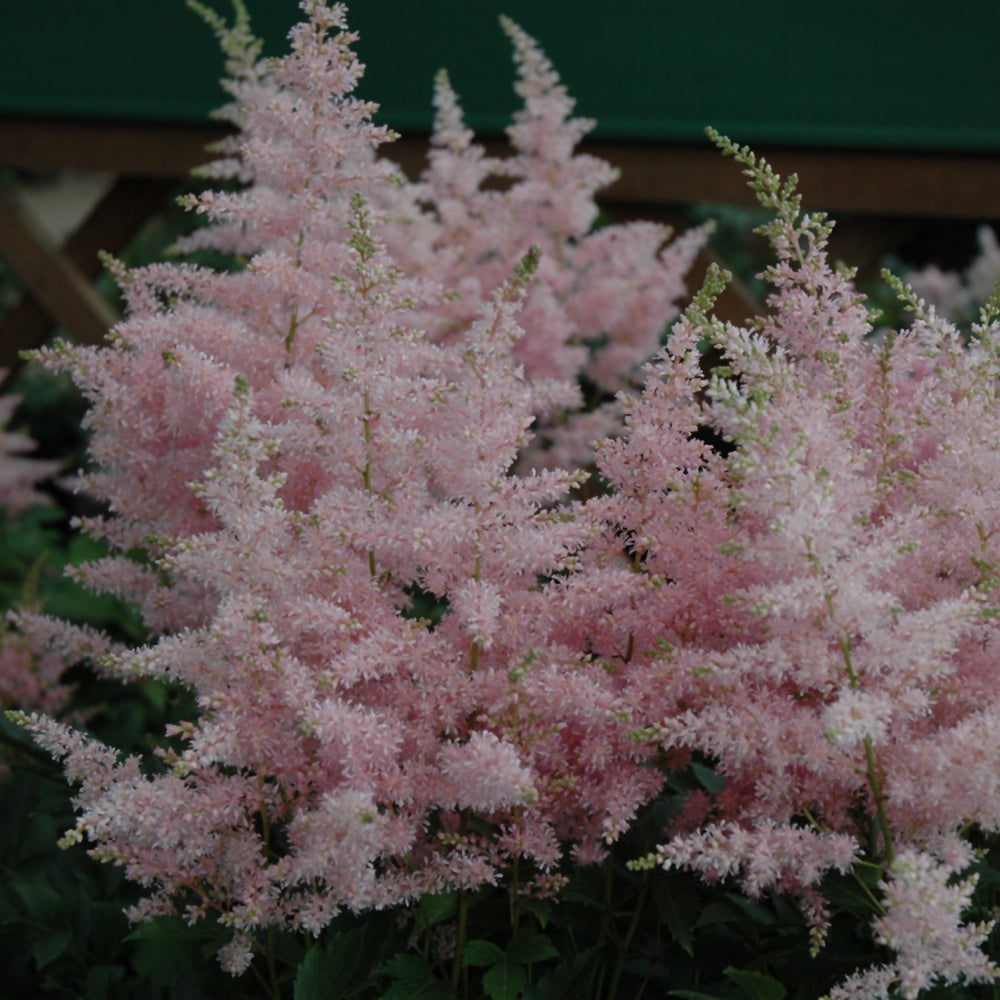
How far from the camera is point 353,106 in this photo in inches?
44.9

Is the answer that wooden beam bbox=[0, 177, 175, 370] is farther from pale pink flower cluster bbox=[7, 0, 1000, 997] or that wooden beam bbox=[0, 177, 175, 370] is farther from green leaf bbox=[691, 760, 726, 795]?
green leaf bbox=[691, 760, 726, 795]

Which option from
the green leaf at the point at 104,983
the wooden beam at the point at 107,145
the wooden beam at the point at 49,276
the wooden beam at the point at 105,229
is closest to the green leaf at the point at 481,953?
the green leaf at the point at 104,983

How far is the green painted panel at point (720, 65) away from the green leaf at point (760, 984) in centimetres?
157

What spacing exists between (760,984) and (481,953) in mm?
205

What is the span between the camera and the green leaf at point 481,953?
92cm

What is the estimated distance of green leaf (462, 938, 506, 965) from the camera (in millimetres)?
924

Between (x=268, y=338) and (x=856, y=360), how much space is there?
1.74ft

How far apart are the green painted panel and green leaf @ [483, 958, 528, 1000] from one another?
150cm

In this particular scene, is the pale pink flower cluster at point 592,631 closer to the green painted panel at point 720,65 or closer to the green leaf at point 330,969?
the green leaf at point 330,969

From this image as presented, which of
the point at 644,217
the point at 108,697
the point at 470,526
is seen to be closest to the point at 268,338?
the point at 470,526

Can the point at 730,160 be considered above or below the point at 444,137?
above

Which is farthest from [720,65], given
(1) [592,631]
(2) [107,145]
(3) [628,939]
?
(3) [628,939]

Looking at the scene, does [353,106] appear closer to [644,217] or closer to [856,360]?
[856,360]

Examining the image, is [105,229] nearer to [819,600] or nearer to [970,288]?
[970,288]
